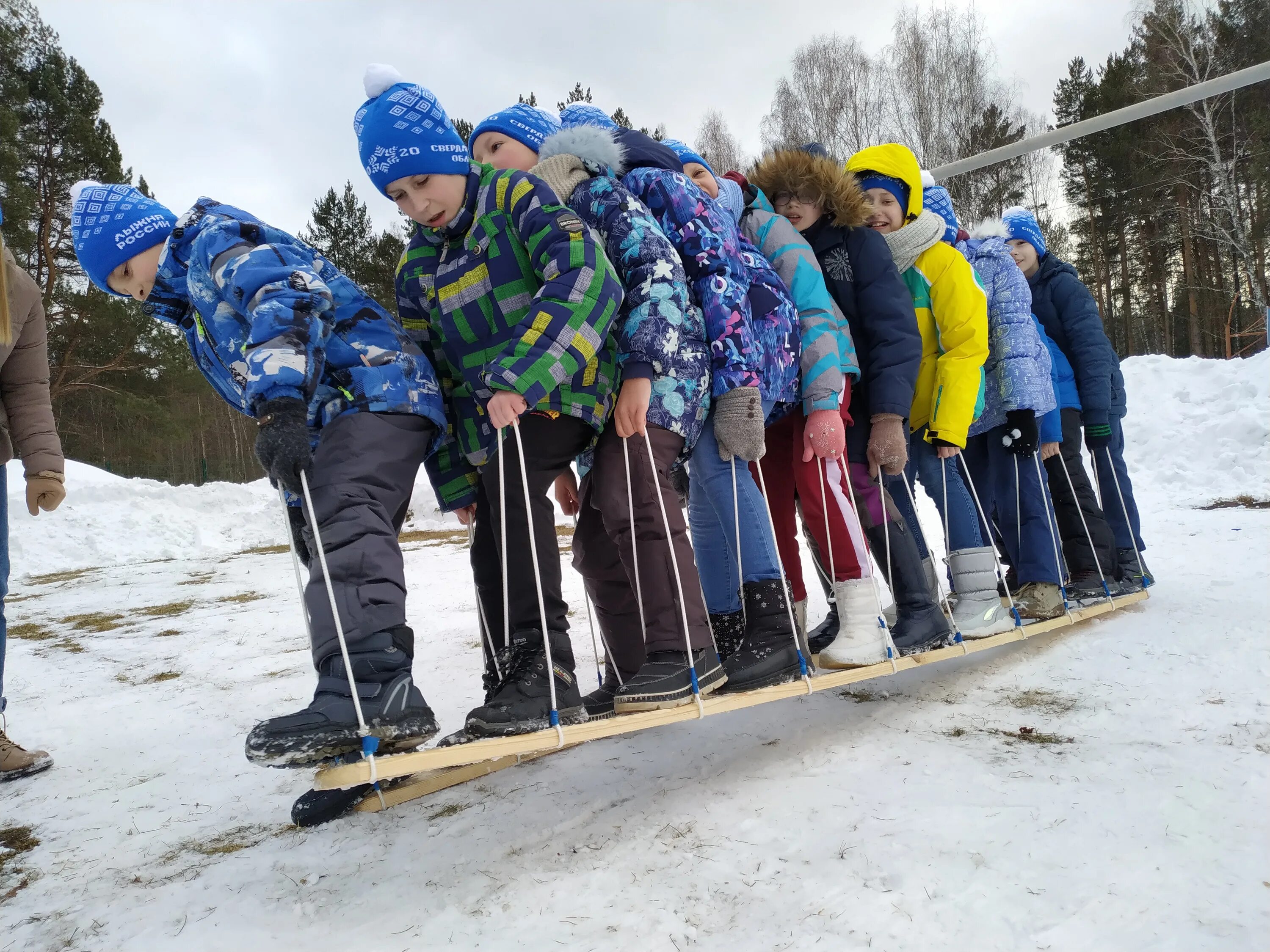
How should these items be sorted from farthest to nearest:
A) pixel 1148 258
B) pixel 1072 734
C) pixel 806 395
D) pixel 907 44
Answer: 1. pixel 1148 258
2. pixel 907 44
3. pixel 806 395
4. pixel 1072 734

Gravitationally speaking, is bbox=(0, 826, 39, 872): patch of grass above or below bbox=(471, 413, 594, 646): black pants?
below

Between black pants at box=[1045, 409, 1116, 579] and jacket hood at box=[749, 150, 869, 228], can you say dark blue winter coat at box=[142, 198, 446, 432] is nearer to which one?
jacket hood at box=[749, 150, 869, 228]

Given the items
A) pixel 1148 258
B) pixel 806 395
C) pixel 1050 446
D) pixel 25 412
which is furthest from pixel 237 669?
pixel 1148 258

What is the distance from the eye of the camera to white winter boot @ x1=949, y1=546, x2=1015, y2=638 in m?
3.02

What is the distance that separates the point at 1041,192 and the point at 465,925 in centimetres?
2337

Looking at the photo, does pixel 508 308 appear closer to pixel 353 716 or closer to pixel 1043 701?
pixel 353 716

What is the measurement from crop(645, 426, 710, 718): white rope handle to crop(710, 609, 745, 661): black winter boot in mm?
329

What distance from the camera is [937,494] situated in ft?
10.7

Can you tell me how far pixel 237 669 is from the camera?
3.60 meters

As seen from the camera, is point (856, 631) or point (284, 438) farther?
point (856, 631)

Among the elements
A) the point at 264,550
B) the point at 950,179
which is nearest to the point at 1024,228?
the point at 264,550

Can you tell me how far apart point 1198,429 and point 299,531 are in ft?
29.9

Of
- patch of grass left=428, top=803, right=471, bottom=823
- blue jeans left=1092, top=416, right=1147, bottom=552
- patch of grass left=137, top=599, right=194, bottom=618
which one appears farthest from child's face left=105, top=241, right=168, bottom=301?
blue jeans left=1092, top=416, right=1147, bottom=552

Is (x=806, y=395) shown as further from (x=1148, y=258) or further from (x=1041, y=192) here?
(x=1148, y=258)
